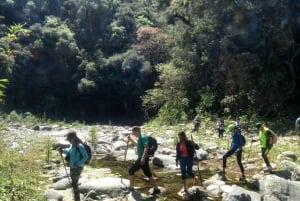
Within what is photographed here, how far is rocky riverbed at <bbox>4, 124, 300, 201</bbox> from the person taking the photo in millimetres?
9258

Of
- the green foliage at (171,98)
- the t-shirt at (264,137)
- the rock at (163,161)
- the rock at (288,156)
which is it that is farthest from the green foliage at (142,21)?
the t-shirt at (264,137)

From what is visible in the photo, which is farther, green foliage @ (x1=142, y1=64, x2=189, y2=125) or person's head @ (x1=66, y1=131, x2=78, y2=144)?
green foliage @ (x1=142, y1=64, x2=189, y2=125)

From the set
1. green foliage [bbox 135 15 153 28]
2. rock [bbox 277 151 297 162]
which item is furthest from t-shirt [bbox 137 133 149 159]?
green foliage [bbox 135 15 153 28]

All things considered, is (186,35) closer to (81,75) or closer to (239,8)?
(239,8)

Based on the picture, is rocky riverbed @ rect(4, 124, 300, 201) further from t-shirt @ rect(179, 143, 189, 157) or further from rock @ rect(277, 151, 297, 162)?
t-shirt @ rect(179, 143, 189, 157)

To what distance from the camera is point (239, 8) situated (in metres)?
25.2

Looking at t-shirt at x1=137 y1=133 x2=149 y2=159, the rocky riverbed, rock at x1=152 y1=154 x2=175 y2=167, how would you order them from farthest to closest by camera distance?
1. rock at x1=152 y1=154 x2=175 y2=167
2. t-shirt at x1=137 y1=133 x2=149 y2=159
3. the rocky riverbed

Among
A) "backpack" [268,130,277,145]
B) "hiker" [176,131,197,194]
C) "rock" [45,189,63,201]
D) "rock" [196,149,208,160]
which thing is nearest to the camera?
"rock" [45,189,63,201]

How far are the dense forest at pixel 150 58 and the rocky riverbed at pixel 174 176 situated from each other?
25.7 feet

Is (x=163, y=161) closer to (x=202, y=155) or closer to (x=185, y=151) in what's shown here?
(x=202, y=155)

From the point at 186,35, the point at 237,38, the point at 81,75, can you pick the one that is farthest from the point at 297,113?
the point at 81,75

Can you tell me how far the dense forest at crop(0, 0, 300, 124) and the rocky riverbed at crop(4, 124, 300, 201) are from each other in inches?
308

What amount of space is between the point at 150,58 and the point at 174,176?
30.3 m

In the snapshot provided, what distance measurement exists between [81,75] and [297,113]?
90.5 ft
